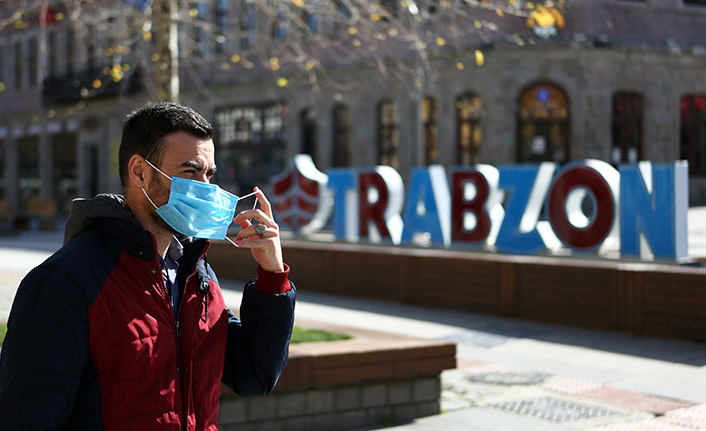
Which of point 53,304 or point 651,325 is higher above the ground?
point 53,304

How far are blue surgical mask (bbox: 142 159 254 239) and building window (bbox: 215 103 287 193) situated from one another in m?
30.5

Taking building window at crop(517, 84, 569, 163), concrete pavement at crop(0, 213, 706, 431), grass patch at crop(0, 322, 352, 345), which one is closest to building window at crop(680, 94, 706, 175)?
building window at crop(517, 84, 569, 163)

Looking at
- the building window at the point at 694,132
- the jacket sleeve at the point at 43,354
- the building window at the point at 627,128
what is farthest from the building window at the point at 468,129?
the jacket sleeve at the point at 43,354

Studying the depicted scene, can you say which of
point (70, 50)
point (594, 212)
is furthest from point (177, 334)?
point (70, 50)

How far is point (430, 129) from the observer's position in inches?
1121

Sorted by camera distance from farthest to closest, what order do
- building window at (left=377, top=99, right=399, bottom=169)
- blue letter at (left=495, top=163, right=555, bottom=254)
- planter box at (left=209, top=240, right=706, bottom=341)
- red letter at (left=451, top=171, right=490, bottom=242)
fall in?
building window at (left=377, top=99, right=399, bottom=169)
red letter at (left=451, top=171, right=490, bottom=242)
blue letter at (left=495, top=163, right=555, bottom=254)
planter box at (left=209, top=240, right=706, bottom=341)

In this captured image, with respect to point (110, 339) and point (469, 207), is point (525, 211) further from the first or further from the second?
point (110, 339)

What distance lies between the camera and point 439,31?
27859 mm

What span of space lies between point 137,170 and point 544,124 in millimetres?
24848

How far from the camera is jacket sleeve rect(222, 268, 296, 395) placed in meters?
2.85

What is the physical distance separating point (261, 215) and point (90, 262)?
19.5 inches

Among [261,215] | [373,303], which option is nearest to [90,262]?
[261,215]

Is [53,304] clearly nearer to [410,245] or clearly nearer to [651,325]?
[651,325]

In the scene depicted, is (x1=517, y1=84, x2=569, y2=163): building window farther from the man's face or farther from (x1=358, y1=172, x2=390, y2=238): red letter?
the man's face
